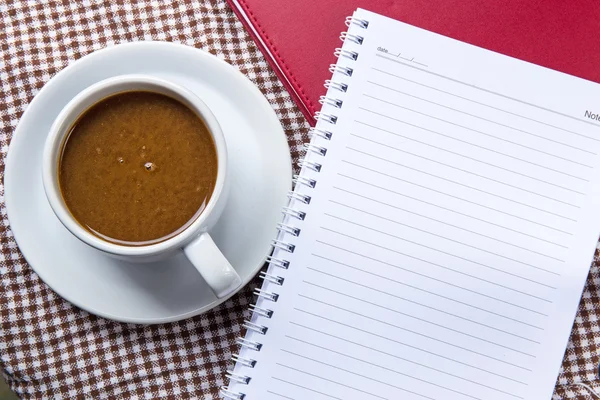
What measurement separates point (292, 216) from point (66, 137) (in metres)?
0.25

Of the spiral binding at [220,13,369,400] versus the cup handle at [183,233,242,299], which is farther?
the spiral binding at [220,13,369,400]

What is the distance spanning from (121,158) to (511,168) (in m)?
0.44

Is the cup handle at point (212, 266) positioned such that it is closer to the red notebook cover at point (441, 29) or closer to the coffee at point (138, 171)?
the coffee at point (138, 171)

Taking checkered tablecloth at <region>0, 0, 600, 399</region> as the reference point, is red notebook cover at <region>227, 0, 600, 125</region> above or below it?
above

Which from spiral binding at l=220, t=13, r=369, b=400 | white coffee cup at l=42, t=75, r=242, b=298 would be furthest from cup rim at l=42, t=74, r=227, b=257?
spiral binding at l=220, t=13, r=369, b=400

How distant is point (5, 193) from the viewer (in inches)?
Answer: 25.8

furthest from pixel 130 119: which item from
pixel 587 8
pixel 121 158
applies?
pixel 587 8

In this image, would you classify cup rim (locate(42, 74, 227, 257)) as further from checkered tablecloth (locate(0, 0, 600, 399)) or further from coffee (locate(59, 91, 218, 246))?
checkered tablecloth (locate(0, 0, 600, 399))

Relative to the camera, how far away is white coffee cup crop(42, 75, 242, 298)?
56 centimetres

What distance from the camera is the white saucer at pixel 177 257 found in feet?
2.16

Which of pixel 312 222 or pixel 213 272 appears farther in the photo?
pixel 312 222

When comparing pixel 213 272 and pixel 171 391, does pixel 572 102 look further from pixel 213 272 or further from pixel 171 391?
pixel 171 391

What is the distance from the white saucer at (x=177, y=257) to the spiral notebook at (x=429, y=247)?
1.5 inches

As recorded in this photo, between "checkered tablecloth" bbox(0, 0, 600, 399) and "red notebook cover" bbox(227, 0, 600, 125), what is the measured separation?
0.09 feet
